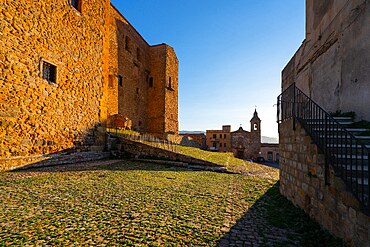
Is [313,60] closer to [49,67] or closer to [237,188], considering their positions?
[237,188]

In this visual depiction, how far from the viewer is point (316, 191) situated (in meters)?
3.60

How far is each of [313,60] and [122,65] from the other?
17586 mm

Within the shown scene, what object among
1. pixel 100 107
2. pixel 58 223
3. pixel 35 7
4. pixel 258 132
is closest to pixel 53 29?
pixel 35 7

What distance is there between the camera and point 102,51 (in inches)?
479

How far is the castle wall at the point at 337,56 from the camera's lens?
4.27 meters

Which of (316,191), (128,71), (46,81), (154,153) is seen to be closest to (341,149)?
(316,191)

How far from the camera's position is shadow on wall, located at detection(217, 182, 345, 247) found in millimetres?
2869

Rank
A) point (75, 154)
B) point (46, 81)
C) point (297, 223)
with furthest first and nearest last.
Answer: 1. point (75, 154)
2. point (46, 81)
3. point (297, 223)

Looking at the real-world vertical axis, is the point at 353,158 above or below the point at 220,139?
above

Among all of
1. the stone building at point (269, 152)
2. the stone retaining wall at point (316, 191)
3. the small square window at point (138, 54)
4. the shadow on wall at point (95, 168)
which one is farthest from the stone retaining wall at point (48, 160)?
the stone building at point (269, 152)

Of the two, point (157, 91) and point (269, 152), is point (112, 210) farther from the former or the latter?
point (269, 152)

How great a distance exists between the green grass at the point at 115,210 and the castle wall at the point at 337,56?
3156 millimetres

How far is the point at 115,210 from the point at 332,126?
4.67m

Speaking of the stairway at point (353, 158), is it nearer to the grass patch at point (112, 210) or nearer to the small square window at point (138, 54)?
the grass patch at point (112, 210)
